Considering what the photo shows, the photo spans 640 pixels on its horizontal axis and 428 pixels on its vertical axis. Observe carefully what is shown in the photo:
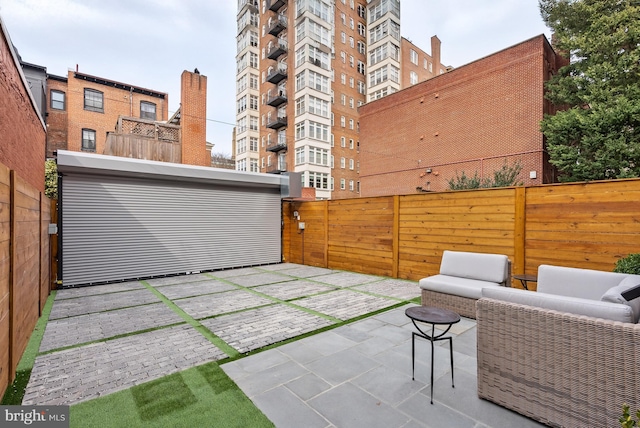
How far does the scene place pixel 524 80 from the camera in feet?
42.3

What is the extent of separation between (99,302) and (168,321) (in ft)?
6.92

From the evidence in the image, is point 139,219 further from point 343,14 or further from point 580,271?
point 343,14

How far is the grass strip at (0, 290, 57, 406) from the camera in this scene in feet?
7.73

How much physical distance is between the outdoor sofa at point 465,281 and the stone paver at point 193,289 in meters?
4.09

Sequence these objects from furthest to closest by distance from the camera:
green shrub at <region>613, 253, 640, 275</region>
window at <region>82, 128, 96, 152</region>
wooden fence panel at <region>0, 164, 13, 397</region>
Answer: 1. window at <region>82, 128, 96, 152</region>
2. green shrub at <region>613, 253, 640, 275</region>
3. wooden fence panel at <region>0, 164, 13, 397</region>

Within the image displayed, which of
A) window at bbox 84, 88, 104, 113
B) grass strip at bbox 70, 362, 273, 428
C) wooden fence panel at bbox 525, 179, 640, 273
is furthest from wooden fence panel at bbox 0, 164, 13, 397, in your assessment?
window at bbox 84, 88, 104, 113

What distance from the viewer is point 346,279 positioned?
7.30 meters

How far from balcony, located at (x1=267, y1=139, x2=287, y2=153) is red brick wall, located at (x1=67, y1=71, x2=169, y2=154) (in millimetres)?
9739

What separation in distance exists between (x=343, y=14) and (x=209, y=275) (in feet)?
97.2

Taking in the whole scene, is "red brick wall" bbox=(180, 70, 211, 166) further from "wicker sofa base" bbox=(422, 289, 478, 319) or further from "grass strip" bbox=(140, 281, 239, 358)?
"wicker sofa base" bbox=(422, 289, 478, 319)

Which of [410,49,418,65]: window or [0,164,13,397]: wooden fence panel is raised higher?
[410,49,418,65]: window

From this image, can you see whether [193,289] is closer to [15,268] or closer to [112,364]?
[112,364]

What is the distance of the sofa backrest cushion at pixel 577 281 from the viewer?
3039mm

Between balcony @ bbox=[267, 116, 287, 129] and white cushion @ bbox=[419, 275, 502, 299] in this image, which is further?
balcony @ bbox=[267, 116, 287, 129]
